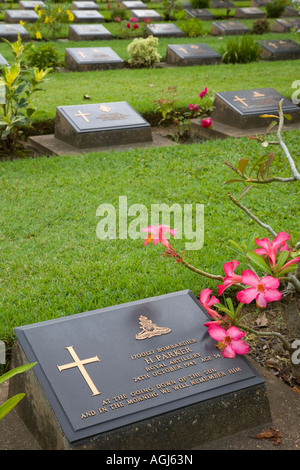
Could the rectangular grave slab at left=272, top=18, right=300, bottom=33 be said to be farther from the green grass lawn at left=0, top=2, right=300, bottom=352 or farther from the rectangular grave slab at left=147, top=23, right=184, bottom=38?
the green grass lawn at left=0, top=2, right=300, bottom=352

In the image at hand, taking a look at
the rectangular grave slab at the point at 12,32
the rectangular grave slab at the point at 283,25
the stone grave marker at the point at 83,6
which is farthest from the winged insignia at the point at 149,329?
the stone grave marker at the point at 83,6

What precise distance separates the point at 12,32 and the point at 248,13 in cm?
803

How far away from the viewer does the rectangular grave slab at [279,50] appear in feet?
36.5

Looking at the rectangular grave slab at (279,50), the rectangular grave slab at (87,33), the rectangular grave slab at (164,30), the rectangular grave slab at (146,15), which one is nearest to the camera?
the rectangular grave slab at (279,50)

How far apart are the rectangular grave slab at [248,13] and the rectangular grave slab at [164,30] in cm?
438

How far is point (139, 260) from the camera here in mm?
3508

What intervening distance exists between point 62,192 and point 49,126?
2159mm

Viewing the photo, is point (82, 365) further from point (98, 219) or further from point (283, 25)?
point (283, 25)

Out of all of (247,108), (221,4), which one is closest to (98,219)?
(247,108)

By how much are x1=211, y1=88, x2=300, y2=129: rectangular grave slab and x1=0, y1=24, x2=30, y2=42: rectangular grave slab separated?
6122mm

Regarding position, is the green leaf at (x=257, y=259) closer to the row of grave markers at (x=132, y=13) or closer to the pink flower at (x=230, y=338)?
the pink flower at (x=230, y=338)

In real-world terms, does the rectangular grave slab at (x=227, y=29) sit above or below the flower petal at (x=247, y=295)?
below

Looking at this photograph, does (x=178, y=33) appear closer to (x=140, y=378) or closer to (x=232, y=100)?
(x=232, y=100)
